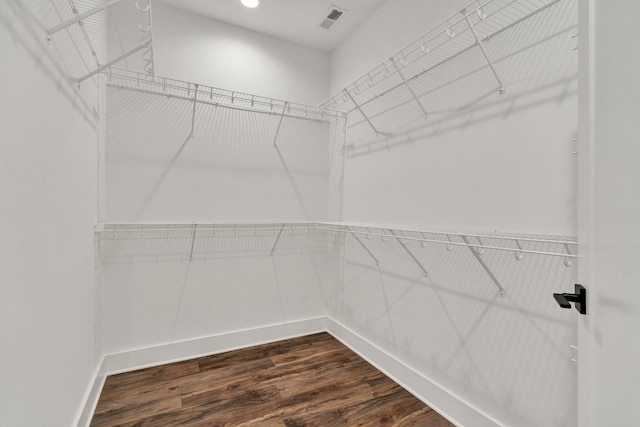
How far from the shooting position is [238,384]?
1.92 m

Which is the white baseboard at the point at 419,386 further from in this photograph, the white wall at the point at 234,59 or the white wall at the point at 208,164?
the white wall at the point at 234,59

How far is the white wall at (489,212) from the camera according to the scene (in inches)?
47.1

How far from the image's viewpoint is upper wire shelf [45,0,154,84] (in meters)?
1.11

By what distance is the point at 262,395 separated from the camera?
1812 mm

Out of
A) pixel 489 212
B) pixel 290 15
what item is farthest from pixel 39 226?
pixel 290 15

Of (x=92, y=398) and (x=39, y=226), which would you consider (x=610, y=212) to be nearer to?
(x=39, y=226)

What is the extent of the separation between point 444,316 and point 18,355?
1.81 metres

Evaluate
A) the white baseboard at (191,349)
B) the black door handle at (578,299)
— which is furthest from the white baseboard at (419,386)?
the black door handle at (578,299)

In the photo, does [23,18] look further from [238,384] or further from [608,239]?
[238,384]

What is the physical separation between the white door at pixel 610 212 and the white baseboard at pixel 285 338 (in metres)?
1.09

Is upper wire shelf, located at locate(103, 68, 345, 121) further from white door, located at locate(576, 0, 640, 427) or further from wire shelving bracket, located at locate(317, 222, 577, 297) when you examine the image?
white door, located at locate(576, 0, 640, 427)

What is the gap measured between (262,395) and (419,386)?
983mm

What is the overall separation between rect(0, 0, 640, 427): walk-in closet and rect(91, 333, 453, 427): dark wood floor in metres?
0.02

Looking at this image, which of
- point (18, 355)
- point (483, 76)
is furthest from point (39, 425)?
point (483, 76)
